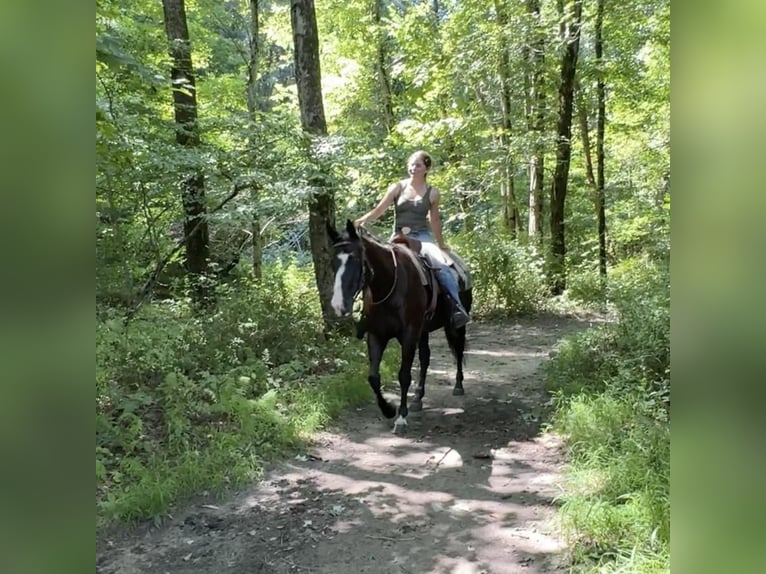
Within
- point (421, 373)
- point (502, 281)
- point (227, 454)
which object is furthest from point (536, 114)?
point (227, 454)

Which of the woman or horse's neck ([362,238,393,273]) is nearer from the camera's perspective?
horse's neck ([362,238,393,273])

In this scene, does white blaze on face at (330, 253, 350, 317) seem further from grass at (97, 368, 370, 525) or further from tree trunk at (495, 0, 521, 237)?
tree trunk at (495, 0, 521, 237)

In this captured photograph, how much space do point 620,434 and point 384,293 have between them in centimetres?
260

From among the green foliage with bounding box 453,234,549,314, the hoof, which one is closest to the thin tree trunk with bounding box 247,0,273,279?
the hoof

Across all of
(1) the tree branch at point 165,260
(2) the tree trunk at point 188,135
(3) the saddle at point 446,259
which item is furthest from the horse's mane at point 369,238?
(2) the tree trunk at point 188,135

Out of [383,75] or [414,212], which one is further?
[383,75]

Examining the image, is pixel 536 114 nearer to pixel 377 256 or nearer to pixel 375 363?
pixel 377 256

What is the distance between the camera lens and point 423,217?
7.01m

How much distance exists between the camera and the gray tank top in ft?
22.4

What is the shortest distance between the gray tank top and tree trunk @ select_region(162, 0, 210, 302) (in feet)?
9.60

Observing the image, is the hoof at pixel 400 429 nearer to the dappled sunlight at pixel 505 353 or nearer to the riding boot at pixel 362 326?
the riding boot at pixel 362 326

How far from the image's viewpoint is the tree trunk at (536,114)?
45.6 feet

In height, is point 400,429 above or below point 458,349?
below
